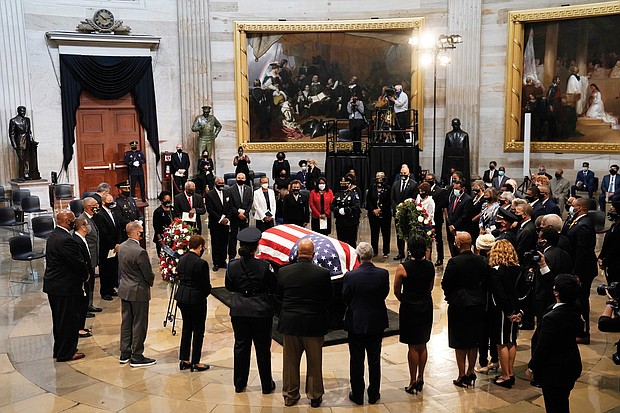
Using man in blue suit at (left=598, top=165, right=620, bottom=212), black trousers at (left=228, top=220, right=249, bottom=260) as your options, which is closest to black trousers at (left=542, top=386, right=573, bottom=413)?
black trousers at (left=228, top=220, right=249, bottom=260)

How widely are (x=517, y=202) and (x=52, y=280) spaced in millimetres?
5651

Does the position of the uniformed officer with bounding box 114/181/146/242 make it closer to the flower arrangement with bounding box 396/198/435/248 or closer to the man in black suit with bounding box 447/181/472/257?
the flower arrangement with bounding box 396/198/435/248

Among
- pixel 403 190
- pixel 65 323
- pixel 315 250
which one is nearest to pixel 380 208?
pixel 403 190

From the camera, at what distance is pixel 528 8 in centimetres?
1864

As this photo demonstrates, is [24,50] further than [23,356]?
Yes

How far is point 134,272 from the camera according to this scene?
7273 millimetres

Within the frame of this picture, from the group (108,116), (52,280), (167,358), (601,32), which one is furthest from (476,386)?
(108,116)

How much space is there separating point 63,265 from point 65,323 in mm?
687

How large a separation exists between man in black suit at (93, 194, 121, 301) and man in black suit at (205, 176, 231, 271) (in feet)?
5.90

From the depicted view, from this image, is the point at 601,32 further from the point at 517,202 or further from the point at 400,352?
the point at 400,352

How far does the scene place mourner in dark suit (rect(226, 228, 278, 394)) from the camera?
6371 millimetres

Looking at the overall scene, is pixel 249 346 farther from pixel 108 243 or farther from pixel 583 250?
pixel 583 250

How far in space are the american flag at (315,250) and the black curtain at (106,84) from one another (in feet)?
36.9

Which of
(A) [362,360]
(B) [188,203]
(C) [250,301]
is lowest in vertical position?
(A) [362,360]
